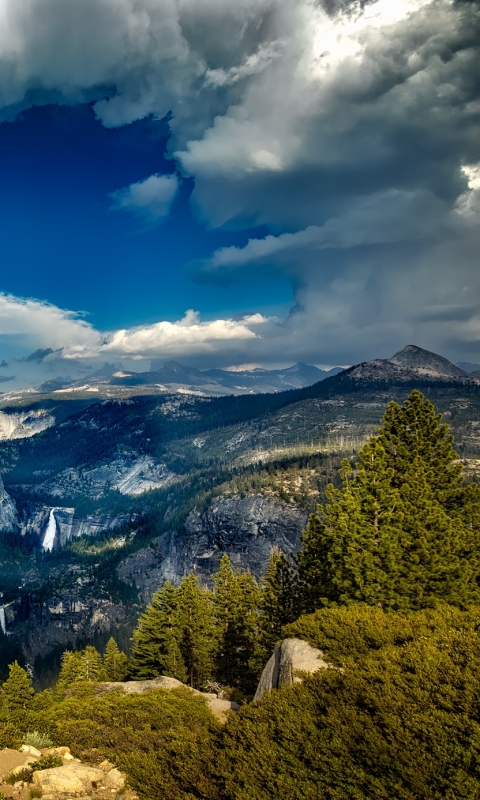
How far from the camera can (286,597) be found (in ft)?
154

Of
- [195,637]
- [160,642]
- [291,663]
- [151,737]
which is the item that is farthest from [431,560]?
[160,642]

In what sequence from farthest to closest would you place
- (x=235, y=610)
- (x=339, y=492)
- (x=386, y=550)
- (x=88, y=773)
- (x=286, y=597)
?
(x=235, y=610), (x=286, y=597), (x=339, y=492), (x=386, y=550), (x=88, y=773)

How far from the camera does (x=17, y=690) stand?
52.0 m

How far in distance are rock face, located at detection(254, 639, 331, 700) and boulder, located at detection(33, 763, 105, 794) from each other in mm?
6368

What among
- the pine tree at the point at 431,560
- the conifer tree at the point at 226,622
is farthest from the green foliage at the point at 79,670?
the pine tree at the point at 431,560

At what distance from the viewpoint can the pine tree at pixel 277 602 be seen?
147ft

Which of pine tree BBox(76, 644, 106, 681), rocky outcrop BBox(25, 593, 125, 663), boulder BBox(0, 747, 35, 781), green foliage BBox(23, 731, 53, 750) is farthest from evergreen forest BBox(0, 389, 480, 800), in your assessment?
rocky outcrop BBox(25, 593, 125, 663)

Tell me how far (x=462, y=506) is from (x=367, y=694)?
25750 millimetres

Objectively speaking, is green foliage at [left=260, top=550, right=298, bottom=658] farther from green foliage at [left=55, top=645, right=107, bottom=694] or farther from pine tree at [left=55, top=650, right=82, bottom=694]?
pine tree at [left=55, top=650, right=82, bottom=694]

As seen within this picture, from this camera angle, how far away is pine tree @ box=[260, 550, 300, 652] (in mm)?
44688

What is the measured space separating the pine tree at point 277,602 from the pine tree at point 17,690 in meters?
32.3

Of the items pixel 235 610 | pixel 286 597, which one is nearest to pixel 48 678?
pixel 235 610

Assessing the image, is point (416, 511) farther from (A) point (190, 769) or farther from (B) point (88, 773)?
(B) point (88, 773)

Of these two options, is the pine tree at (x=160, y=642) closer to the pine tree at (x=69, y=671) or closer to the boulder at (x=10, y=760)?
the pine tree at (x=69, y=671)
